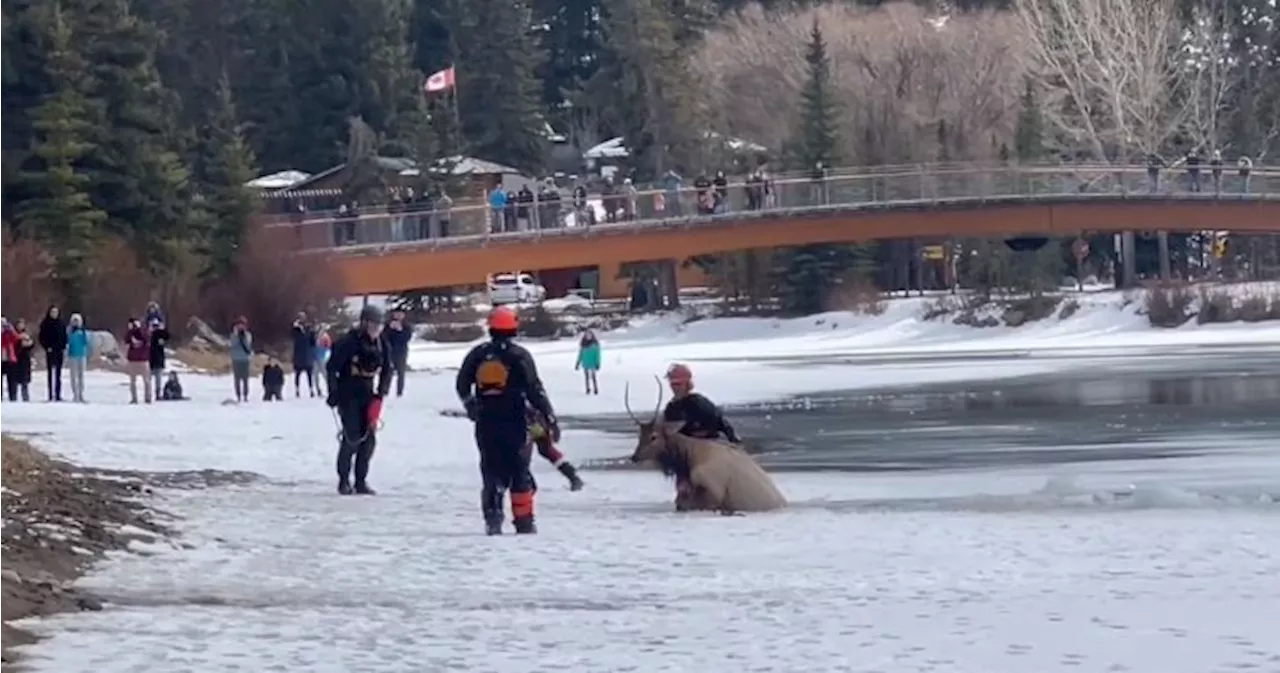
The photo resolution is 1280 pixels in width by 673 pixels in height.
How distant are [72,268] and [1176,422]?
28503mm

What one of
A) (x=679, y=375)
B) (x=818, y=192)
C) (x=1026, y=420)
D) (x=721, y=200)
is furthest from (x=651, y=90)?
(x=679, y=375)

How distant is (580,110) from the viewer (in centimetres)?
11356

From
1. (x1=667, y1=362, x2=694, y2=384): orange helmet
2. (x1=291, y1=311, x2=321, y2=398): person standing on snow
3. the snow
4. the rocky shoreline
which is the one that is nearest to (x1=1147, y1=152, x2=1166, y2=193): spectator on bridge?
(x1=291, y1=311, x2=321, y2=398): person standing on snow

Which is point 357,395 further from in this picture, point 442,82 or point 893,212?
point 442,82

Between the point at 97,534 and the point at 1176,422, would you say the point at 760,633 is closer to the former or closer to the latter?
the point at 97,534

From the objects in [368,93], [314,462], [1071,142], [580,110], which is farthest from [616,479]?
[580,110]

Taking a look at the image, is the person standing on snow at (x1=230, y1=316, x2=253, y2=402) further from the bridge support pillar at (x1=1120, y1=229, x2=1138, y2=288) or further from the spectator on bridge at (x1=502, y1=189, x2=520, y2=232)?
the bridge support pillar at (x1=1120, y1=229, x2=1138, y2=288)

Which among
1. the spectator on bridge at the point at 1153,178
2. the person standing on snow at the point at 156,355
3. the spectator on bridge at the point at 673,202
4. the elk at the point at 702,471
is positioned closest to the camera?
the elk at the point at 702,471

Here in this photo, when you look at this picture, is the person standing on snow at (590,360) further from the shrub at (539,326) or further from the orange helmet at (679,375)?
the shrub at (539,326)

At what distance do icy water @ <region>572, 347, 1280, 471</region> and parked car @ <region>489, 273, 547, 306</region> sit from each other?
41.3 meters

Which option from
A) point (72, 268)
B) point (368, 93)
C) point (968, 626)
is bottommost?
point (968, 626)

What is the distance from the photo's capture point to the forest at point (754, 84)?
8775 cm

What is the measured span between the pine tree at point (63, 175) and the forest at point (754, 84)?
259 inches

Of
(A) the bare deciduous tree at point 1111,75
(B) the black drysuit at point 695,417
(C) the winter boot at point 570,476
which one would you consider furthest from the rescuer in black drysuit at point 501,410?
(A) the bare deciduous tree at point 1111,75
